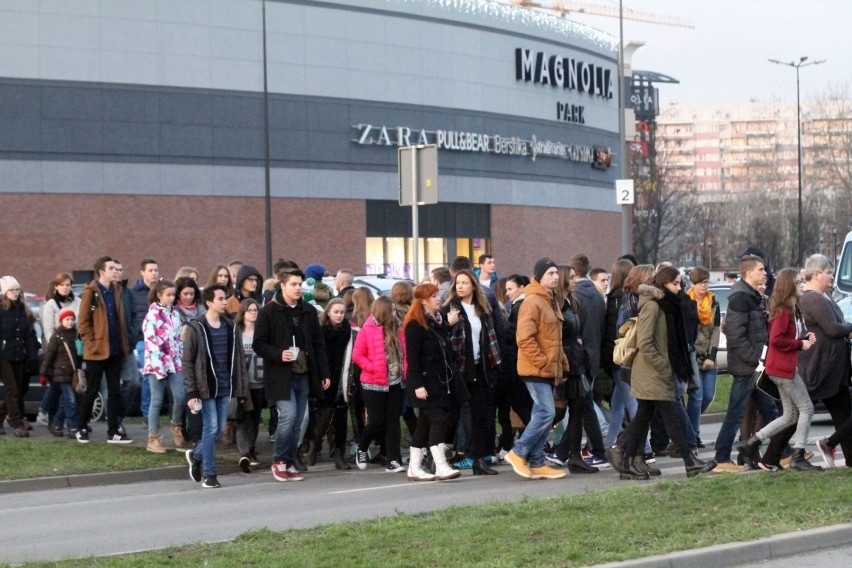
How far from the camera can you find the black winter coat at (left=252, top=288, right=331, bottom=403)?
13.8 meters

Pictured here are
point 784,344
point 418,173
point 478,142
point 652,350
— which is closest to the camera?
point 784,344

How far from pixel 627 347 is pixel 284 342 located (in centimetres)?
340

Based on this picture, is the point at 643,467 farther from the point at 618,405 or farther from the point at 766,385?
the point at 618,405

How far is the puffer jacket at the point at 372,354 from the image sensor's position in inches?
563

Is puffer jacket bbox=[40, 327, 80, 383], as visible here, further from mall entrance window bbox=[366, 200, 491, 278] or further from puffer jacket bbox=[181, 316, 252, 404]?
mall entrance window bbox=[366, 200, 491, 278]

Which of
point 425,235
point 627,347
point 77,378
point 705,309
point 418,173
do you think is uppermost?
point 425,235

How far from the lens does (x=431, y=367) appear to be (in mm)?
13375

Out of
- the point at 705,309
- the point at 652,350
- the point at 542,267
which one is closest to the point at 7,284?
the point at 542,267

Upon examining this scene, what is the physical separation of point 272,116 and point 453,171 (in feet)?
32.4

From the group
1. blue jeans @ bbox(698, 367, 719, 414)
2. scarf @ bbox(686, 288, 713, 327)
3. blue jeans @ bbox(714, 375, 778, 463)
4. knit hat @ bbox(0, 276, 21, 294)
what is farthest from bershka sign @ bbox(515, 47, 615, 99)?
blue jeans @ bbox(714, 375, 778, 463)

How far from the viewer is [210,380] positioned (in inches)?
530

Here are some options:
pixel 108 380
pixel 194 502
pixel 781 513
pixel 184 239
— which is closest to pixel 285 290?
pixel 194 502

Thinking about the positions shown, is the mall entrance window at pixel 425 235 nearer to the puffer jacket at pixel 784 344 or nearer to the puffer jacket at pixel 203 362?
the puffer jacket at pixel 203 362

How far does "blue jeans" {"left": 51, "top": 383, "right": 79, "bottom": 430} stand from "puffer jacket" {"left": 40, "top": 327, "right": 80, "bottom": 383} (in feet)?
0.56
